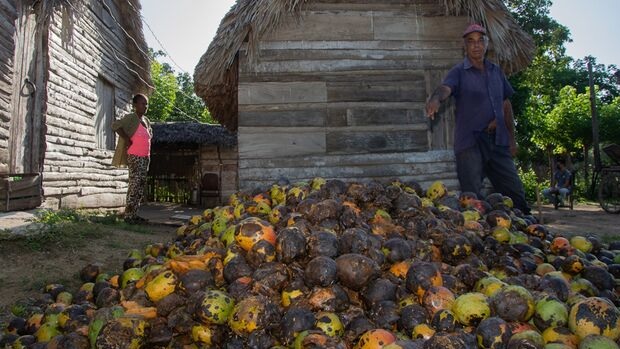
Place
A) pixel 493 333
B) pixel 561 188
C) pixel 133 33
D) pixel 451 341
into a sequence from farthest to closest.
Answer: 1. pixel 561 188
2. pixel 133 33
3. pixel 493 333
4. pixel 451 341

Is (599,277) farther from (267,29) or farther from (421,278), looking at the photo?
(267,29)

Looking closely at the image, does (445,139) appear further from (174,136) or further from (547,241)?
(174,136)

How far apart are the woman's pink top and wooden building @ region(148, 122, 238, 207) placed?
323 inches

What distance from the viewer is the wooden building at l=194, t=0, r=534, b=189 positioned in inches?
236

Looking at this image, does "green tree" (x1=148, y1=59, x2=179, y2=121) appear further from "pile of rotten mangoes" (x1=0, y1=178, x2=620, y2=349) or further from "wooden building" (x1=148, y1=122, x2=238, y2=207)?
"pile of rotten mangoes" (x1=0, y1=178, x2=620, y2=349)

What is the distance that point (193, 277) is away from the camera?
2143 mm

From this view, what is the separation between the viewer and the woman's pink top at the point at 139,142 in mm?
7027

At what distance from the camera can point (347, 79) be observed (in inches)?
243

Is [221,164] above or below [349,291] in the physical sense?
above

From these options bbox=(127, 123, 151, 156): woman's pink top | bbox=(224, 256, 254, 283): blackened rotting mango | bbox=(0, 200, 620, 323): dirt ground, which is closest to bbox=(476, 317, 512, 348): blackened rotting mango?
bbox=(224, 256, 254, 283): blackened rotting mango

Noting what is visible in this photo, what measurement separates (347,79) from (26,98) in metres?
5.35

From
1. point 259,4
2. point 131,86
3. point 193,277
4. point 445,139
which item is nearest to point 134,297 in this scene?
point 193,277

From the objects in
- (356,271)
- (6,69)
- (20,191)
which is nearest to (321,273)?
(356,271)

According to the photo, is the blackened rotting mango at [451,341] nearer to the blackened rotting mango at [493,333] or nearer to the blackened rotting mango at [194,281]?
the blackened rotting mango at [493,333]
